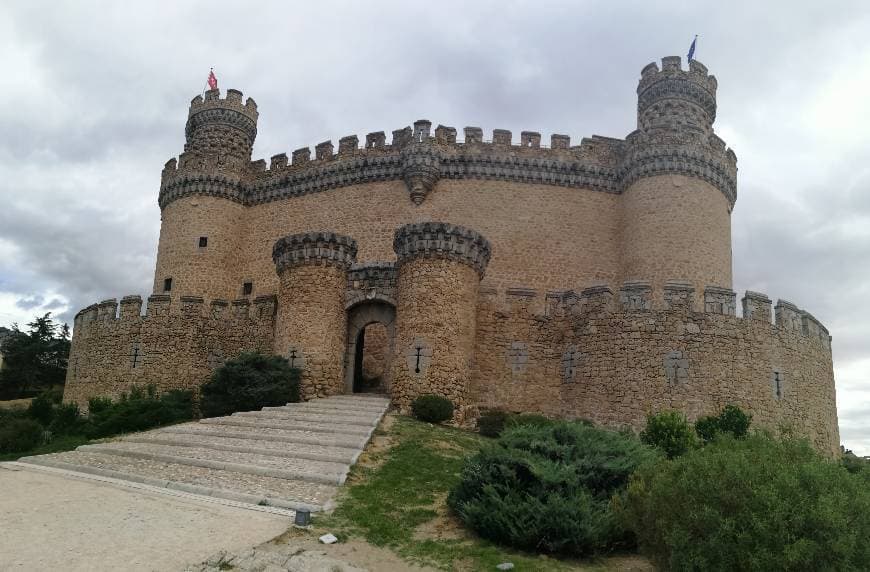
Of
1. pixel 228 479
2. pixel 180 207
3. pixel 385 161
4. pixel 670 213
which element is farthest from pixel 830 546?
pixel 180 207

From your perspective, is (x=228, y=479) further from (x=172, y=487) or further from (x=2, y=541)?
(x=2, y=541)

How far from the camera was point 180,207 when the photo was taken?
31.7 meters

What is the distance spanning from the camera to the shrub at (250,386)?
17453 mm

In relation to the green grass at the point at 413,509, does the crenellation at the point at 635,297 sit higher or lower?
higher

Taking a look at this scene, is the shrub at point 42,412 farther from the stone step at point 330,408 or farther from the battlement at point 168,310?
the stone step at point 330,408

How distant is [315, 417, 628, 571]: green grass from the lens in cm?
796

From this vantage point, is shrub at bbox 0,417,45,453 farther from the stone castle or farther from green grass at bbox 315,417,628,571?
green grass at bbox 315,417,628,571

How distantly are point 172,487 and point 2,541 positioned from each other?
9.38 ft

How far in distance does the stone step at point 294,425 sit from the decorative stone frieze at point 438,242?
574 centimetres

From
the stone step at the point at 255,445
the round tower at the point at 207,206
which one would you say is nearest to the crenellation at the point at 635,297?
the stone step at the point at 255,445

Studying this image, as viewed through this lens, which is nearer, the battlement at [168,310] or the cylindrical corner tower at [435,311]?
the cylindrical corner tower at [435,311]

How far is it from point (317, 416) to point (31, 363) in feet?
90.9

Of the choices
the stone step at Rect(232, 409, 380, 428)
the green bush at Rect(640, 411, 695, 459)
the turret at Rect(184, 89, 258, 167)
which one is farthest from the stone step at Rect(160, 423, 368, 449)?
the turret at Rect(184, 89, 258, 167)

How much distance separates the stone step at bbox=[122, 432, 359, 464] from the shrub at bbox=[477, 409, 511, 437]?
216 inches
